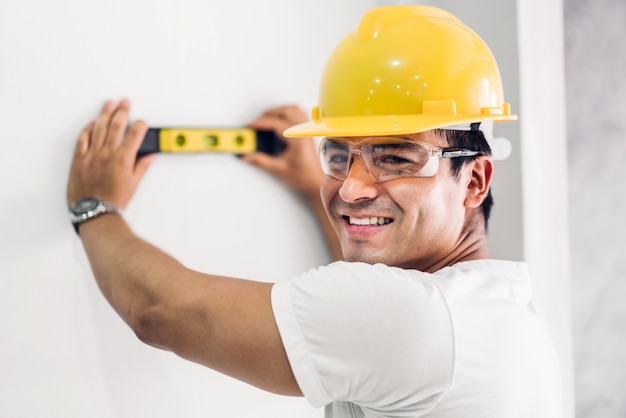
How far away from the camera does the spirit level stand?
1.35 metres

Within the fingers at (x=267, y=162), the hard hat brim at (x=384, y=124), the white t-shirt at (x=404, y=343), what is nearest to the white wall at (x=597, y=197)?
the fingers at (x=267, y=162)

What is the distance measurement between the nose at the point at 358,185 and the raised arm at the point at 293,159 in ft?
Result: 1.31

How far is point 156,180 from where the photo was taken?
4.50 feet

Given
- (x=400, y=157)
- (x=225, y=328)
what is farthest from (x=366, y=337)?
(x=400, y=157)

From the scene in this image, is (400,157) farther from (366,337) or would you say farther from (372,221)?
(366,337)

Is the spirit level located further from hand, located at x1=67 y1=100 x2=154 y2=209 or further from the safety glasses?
the safety glasses

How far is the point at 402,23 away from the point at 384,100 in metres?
0.14

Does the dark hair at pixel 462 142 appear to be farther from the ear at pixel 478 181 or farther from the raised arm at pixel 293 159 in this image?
the raised arm at pixel 293 159

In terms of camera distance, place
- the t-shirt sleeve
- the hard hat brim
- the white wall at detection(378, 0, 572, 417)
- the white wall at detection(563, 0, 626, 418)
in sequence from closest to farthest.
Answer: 1. the t-shirt sleeve
2. the hard hat brim
3. the white wall at detection(378, 0, 572, 417)
4. the white wall at detection(563, 0, 626, 418)

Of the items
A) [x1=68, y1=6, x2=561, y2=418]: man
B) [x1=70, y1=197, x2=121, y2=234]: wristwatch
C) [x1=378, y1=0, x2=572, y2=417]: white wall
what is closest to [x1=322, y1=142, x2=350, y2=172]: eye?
[x1=68, y1=6, x2=561, y2=418]: man

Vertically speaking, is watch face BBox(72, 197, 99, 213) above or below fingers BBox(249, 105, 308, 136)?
below

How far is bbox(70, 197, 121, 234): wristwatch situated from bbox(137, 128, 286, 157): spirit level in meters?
0.13

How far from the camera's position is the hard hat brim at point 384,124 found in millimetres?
1086

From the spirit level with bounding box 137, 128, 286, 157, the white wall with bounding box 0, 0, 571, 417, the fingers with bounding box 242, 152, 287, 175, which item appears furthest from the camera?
the fingers with bounding box 242, 152, 287, 175
